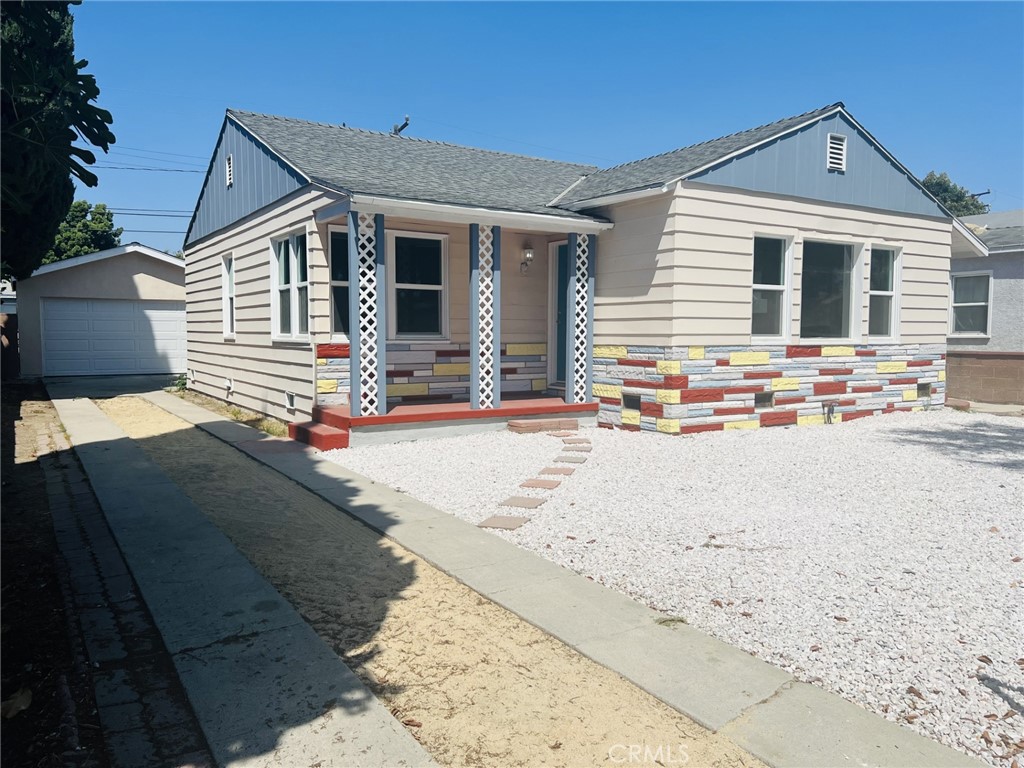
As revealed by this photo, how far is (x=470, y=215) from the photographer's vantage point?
8758mm

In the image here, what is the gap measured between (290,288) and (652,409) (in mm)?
5189

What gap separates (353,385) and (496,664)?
5656 millimetres

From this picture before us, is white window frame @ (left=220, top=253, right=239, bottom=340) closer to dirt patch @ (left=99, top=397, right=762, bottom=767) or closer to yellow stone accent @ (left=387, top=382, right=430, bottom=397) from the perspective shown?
yellow stone accent @ (left=387, top=382, right=430, bottom=397)

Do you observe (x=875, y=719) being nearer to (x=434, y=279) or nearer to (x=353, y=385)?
(x=353, y=385)

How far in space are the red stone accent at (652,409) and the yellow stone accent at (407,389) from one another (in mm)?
3107

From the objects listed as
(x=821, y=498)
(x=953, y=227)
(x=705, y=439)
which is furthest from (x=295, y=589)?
(x=953, y=227)

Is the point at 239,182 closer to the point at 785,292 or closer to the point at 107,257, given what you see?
the point at 785,292

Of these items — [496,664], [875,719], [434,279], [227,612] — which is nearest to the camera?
[875,719]

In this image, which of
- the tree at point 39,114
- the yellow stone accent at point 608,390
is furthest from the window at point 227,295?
the tree at point 39,114

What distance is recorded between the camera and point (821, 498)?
6.11m

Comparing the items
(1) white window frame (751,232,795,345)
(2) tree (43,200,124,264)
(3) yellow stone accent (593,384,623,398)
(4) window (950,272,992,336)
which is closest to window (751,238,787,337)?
(1) white window frame (751,232,795,345)

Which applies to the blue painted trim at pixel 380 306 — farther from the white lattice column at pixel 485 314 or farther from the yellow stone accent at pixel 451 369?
the yellow stone accent at pixel 451 369

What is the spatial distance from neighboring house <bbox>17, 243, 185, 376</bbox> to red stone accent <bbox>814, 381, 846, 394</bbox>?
17.4 m

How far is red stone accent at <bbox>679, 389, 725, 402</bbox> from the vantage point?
9234 mm
